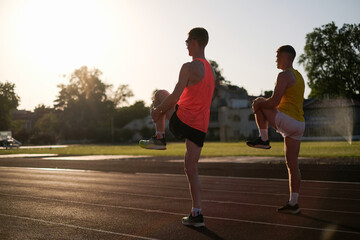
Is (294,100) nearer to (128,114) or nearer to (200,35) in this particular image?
(200,35)

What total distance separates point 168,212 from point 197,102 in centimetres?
249

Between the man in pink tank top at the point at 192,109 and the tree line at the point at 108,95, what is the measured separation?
57.0 metres

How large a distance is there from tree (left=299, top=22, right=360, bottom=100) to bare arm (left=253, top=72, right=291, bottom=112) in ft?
200

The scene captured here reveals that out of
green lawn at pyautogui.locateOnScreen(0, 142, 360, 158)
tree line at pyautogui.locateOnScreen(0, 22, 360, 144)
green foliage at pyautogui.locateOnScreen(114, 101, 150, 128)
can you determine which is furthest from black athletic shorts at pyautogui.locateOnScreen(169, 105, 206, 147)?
green foliage at pyautogui.locateOnScreen(114, 101, 150, 128)

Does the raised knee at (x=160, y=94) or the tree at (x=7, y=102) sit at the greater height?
the tree at (x=7, y=102)

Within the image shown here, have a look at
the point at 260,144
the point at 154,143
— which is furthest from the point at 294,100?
the point at 154,143

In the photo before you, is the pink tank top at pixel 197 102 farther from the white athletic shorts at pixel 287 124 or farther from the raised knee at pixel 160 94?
the white athletic shorts at pixel 287 124

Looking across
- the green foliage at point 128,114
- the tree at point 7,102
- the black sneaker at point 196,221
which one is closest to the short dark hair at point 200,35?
the black sneaker at point 196,221

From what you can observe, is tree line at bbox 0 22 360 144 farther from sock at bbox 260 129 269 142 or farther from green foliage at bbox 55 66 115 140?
sock at bbox 260 129 269 142

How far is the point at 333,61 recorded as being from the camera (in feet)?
214

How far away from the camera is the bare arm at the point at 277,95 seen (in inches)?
235

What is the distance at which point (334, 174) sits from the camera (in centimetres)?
1465

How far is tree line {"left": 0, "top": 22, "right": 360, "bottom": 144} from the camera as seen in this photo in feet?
→ 212

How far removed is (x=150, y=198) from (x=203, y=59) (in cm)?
433
